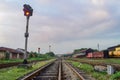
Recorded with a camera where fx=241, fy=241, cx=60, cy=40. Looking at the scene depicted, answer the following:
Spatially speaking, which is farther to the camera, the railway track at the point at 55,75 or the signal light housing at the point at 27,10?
the signal light housing at the point at 27,10

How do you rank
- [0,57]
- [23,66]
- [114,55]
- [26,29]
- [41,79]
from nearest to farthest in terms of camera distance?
[41,79] → [23,66] → [26,29] → [114,55] → [0,57]

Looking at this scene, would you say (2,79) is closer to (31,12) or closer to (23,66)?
(23,66)

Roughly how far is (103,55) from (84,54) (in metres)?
55.3

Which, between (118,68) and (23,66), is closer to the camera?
(118,68)

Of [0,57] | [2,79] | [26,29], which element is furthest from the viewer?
[0,57]

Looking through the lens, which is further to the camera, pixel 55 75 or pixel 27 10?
pixel 27 10

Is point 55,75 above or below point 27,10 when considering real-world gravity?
below

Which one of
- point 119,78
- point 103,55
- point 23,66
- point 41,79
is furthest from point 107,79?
point 103,55

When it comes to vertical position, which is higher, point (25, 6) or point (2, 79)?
point (25, 6)

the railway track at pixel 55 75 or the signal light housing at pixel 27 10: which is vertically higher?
the signal light housing at pixel 27 10

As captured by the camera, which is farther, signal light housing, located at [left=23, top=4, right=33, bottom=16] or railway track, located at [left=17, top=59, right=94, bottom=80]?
signal light housing, located at [left=23, top=4, right=33, bottom=16]

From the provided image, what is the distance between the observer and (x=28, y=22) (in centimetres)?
2320

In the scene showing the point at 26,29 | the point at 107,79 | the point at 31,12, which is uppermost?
the point at 31,12

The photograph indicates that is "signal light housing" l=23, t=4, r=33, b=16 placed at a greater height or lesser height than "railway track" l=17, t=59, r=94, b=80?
greater
